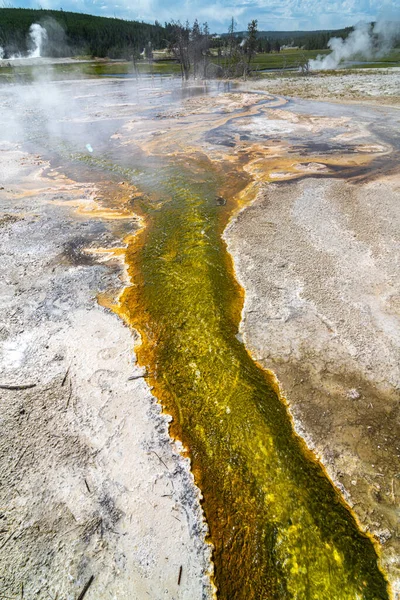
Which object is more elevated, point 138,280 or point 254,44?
point 254,44

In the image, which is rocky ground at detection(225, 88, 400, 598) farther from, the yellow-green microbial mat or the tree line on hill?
the tree line on hill

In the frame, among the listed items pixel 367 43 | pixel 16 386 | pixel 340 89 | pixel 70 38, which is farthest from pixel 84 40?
pixel 16 386

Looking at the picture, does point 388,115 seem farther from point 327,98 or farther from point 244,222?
point 244,222

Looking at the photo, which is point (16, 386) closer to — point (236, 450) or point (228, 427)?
point (228, 427)

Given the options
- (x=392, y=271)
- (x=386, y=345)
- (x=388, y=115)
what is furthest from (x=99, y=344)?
(x=388, y=115)

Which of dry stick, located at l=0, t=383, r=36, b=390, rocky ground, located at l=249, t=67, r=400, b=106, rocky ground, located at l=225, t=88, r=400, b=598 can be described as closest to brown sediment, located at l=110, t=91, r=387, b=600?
rocky ground, located at l=225, t=88, r=400, b=598

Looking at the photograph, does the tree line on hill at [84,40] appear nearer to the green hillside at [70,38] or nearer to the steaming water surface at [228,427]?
the green hillside at [70,38]

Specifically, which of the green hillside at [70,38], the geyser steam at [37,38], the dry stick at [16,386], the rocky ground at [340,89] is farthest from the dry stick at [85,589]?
the geyser steam at [37,38]
